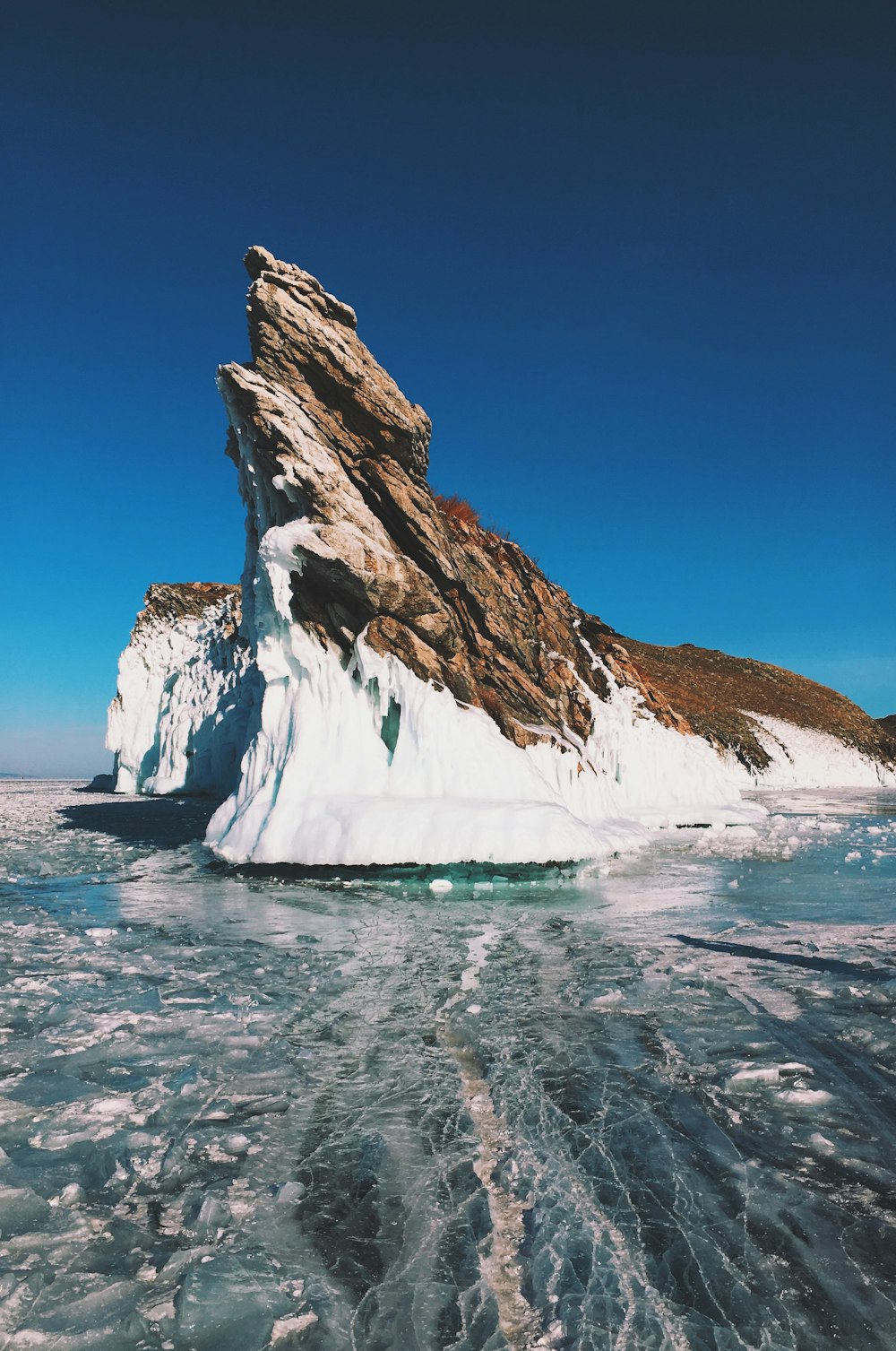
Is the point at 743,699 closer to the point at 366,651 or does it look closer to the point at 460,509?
the point at 460,509

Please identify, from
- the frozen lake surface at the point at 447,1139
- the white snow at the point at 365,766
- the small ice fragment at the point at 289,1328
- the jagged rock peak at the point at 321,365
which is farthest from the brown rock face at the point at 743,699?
the small ice fragment at the point at 289,1328

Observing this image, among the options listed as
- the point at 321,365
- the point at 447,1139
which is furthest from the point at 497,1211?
the point at 321,365

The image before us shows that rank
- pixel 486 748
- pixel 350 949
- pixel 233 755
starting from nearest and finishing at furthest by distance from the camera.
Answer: pixel 350 949 → pixel 486 748 → pixel 233 755

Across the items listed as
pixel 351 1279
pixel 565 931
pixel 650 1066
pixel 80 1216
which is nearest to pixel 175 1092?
pixel 80 1216

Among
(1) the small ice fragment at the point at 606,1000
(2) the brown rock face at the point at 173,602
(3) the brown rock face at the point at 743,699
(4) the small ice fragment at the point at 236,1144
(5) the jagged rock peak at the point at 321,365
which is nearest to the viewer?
(4) the small ice fragment at the point at 236,1144

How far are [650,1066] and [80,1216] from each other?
3.32 metres

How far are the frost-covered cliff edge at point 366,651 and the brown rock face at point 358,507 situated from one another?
4cm

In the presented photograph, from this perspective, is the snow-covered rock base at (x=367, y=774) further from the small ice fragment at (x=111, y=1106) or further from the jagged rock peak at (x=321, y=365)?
the small ice fragment at (x=111, y=1106)

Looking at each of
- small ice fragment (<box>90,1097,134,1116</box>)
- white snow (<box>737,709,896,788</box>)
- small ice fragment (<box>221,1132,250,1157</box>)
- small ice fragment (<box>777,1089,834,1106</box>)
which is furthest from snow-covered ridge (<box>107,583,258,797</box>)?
white snow (<box>737,709,896,788</box>)

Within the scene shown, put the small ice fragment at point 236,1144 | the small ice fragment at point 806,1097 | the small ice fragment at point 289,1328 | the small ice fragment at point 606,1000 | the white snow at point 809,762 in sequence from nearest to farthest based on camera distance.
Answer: the small ice fragment at point 289,1328
the small ice fragment at point 236,1144
the small ice fragment at point 806,1097
the small ice fragment at point 606,1000
the white snow at point 809,762

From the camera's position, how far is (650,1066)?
4.57 metres

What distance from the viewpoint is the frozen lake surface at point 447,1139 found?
256cm

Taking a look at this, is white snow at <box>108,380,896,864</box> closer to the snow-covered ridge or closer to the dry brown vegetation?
the dry brown vegetation

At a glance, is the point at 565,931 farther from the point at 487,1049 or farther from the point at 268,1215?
the point at 268,1215
